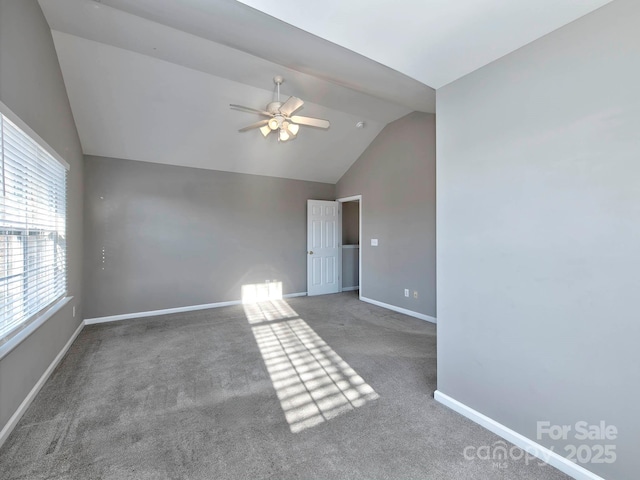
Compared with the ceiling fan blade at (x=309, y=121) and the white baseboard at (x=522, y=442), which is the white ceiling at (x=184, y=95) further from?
the white baseboard at (x=522, y=442)

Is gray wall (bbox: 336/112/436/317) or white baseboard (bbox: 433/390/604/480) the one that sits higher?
gray wall (bbox: 336/112/436/317)

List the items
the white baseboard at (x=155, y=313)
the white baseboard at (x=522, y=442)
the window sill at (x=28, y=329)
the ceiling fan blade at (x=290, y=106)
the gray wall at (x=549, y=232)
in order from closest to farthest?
the gray wall at (x=549, y=232), the white baseboard at (x=522, y=442), the window sill at (x=28, y=329), the ceiling fan blade at (x=290, y=106), the white baseboard at (x=155, y=313)

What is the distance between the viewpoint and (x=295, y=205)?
6008mm

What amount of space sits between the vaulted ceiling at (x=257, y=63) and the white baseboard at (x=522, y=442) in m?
2.43

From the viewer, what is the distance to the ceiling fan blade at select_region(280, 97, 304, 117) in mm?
2969

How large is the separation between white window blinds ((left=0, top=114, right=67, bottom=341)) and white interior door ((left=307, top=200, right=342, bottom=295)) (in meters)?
3.98

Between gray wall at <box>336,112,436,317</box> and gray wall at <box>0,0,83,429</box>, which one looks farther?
gray wall at <box>336,112,436,317</box>

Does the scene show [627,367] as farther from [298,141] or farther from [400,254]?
[298,141]

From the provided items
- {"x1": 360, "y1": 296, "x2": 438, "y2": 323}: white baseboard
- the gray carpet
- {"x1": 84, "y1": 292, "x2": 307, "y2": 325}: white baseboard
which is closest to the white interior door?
{"x1": 360, "y1": 296, "x2": 438, "y2": 323}: white baseboard

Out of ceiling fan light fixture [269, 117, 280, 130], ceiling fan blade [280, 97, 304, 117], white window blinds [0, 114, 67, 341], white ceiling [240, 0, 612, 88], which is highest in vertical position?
ceiling fan blade [280, 97, 304, 117]

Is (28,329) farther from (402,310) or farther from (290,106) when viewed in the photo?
(402,310)

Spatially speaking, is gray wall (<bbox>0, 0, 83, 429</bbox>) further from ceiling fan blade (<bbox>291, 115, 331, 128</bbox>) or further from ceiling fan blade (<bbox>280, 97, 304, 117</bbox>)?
ceiling fan blade (<bbox>291, 115, 331, 128</bbox>)

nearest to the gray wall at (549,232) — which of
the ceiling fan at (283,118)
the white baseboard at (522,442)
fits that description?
the white baseboard at (522,442)

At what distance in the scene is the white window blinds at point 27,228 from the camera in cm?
193
